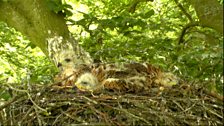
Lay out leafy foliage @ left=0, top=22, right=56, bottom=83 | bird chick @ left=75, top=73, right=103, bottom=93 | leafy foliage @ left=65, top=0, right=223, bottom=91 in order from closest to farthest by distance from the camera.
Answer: bird chick @ left=75, top=73, right=103, bottom=93
leafy foliage @ left=65, top=0, right=223, bottom=91
leafy foliage @ left=0, top=22, right=56, bottom=83

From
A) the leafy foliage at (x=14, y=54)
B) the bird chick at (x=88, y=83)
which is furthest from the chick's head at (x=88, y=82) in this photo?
the leafy foliage at (x=14, y=54)

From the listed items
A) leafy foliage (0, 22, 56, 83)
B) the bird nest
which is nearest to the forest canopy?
the bird nest

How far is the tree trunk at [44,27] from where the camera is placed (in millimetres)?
2943

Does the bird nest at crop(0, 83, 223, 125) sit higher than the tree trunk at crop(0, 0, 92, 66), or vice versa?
the tree trunk at crop(0, 0, 92, 66)

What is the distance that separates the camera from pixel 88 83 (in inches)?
97.8

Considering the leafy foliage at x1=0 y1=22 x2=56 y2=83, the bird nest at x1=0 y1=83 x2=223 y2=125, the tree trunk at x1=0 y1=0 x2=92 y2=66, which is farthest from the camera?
the leafy foliage at x1=0 y1=22 x2=56 y2=83

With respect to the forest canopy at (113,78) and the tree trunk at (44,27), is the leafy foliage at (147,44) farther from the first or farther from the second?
the tree trunk at (44,27)

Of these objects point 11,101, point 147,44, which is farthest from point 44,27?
point 11,101

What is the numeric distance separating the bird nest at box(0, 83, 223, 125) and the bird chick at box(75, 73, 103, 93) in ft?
0.49

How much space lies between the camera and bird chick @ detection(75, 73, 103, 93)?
7.92 ft

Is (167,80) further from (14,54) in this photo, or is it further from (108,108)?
(14,54)

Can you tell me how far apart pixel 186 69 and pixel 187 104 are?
2.81 ft

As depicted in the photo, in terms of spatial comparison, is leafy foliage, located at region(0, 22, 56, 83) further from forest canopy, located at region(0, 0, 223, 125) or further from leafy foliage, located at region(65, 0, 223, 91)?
leafy foliage, located at region(65, 0, 223, 91)

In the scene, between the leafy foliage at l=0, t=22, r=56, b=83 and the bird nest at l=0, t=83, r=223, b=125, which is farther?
the leafy foliage at l=0, t=22, r=56, b=83
